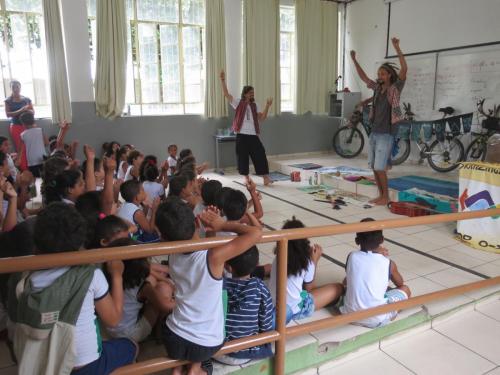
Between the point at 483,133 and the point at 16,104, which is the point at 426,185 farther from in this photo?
the point at 16,104

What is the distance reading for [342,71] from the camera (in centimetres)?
889

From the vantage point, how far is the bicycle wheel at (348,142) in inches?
331

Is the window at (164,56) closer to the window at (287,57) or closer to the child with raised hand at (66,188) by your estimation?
the window at (287,57)

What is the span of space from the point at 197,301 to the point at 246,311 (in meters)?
0.32

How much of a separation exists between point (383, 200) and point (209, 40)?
14.2ft

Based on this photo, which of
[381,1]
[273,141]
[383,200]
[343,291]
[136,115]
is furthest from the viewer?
[273,141]

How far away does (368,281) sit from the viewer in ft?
7.09

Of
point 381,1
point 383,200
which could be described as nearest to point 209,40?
point 381,1

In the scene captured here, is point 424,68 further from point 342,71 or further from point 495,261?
point 495,261

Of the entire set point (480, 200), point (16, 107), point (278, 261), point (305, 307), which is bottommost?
point (305, 307)

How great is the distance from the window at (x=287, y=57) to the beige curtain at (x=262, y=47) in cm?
33

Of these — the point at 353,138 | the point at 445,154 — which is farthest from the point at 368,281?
the point at 353,138

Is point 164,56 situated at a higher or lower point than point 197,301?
higher

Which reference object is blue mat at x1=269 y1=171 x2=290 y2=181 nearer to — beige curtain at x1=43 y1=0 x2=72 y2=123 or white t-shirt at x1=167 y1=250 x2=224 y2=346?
beige curtain at x1=43 y1=0 x2=72 y2=123
